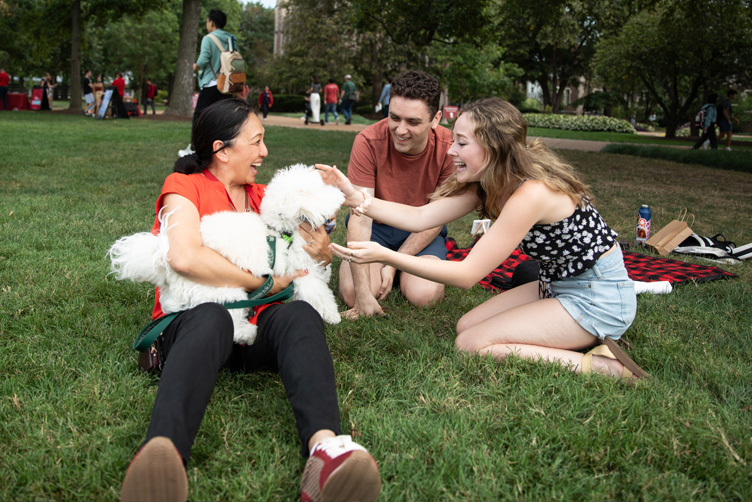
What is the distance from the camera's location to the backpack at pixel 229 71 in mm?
8172

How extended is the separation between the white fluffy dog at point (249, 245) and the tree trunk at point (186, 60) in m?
19.9

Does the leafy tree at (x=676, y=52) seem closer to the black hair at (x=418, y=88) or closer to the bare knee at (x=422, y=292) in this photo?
the black hair at (x=418, y=88)

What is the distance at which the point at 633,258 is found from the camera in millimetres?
5594

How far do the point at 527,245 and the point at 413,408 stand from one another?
1103 millimetres

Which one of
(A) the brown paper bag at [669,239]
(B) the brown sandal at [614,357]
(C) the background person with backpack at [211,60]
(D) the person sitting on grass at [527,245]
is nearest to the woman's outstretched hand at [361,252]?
(D) the person sitting on grass at [527,245]

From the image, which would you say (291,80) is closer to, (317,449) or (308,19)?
(308,19)

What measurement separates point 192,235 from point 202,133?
610 mm

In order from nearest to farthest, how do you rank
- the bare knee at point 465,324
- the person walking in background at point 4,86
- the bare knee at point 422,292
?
the bare knee at point 465,324
the bare knee at point 422,292
the person walking in background at point 4,86

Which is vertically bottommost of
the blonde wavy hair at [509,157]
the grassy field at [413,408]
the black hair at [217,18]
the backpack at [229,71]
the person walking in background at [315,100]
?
the grassy field at [413,408]

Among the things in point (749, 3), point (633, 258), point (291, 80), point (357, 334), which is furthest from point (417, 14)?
point (291, 80)

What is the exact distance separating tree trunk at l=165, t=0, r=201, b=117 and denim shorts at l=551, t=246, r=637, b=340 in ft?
66.6

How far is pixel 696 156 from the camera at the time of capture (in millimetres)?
14641

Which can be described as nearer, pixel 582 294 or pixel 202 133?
pixel 202 133

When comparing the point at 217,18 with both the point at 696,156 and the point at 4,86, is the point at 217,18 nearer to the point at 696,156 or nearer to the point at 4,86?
the point at 696,156
